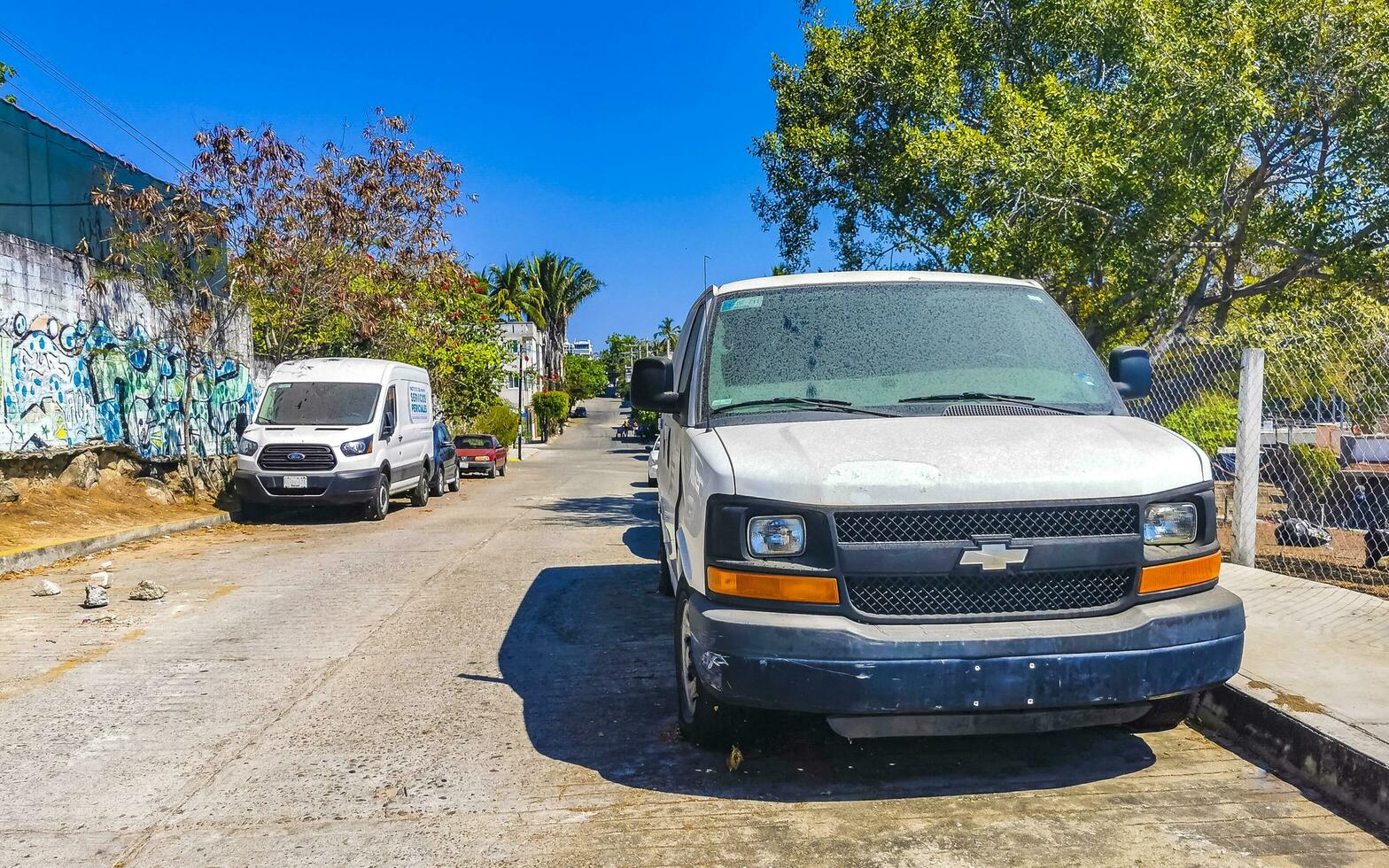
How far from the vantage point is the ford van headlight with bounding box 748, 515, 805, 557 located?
11.6 ft

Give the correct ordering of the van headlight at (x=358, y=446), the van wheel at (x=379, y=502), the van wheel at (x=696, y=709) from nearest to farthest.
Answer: the van wheel at (x=696, y=709)
the van headlight at (x=358, y=446)
the van wheel at (x=379, y=502)

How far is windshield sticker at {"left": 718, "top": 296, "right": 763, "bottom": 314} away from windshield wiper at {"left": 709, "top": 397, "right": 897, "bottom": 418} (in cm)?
63

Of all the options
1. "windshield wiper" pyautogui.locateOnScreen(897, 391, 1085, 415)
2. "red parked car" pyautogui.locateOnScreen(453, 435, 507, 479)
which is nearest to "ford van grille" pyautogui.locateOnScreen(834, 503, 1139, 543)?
"windshield wiper" pyautogui.locateOnScreen(897, 391, 1085, 415)

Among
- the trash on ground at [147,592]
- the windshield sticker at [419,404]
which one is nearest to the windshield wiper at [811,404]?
the trash on ground at [147,592]

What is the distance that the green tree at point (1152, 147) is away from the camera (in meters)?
10.3

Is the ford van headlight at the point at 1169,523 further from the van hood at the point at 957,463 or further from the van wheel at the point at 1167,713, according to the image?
the van wheel at the point at 1167,713

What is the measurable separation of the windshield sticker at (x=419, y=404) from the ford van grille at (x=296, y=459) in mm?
2881

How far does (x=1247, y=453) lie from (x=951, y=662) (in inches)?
203

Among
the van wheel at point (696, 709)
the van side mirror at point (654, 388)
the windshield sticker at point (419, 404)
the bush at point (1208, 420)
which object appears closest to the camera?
the van wheel at point (696, 709)

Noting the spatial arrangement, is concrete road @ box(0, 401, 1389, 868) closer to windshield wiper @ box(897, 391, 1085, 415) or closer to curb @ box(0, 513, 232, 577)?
windshield wiper @ box(897, 391, 1085, 415)

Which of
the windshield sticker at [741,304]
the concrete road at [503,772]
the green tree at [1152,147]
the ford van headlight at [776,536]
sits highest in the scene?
the green tree at [1152,147]

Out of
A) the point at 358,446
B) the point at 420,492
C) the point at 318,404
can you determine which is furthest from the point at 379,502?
the point at 420,492

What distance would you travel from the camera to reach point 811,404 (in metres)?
4.32

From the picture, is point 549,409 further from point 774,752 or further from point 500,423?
point 774,752
